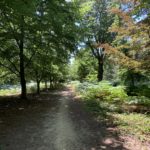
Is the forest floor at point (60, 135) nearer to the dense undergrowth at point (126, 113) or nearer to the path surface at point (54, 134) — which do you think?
the path surface at point (54, 134)

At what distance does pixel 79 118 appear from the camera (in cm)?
980

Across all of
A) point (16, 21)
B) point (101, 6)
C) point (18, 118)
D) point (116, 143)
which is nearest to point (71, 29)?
point (16, 21)

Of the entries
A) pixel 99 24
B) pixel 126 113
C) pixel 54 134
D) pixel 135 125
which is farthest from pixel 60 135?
pixel 99 24

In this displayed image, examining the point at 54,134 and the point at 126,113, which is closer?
the point at 54,134

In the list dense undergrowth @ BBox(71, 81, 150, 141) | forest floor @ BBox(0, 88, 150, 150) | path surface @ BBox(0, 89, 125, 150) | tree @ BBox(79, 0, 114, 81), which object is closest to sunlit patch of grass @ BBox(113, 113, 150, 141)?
dense undergrowth @ BBox(71, 81, 150, 141)

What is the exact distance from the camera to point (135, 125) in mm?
8367

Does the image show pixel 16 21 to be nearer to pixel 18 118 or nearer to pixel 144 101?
pixel 18 118

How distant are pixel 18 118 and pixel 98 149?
4557 millimetres

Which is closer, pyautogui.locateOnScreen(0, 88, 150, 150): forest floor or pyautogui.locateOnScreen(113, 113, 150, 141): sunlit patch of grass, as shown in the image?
pyautogui.locateOnScreen(0, 88, 150, 150): forest floor

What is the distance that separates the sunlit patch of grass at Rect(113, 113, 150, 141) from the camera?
7361 mm

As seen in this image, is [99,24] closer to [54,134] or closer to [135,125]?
[135,125]

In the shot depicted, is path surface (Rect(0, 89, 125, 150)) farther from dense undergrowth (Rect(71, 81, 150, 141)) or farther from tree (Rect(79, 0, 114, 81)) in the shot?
tree (Rect(79, 0, 114, 81))

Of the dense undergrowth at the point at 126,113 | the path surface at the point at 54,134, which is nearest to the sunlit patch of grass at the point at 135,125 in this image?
the dense undergrowth at the point at 126,113

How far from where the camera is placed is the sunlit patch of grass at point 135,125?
7361mm
